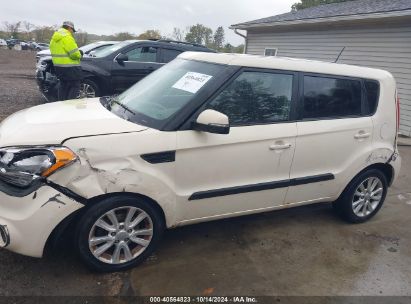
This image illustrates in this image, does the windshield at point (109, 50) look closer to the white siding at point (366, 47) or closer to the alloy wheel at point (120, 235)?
the white siding at point (366, 47)

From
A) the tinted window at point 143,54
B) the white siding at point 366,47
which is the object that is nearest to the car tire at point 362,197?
the white siding at point 366,47

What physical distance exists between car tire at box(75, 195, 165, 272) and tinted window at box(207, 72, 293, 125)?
3.29 feet

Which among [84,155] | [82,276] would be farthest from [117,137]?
[82,276]

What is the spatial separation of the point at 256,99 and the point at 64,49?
501 cm

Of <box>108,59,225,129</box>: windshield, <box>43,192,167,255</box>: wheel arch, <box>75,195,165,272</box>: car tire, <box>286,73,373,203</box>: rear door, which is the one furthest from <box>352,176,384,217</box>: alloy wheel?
<box>43,192,167,255</box>: wheel arch

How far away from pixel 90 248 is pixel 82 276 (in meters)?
0.26

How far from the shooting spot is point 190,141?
2.82 metres

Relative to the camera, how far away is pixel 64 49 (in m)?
6.87

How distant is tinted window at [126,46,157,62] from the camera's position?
862cm

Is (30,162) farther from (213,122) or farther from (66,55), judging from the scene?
(66,55)

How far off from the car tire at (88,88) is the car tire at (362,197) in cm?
601

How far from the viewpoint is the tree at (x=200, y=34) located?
188 feet

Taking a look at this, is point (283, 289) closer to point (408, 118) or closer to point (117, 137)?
point (117, 137)

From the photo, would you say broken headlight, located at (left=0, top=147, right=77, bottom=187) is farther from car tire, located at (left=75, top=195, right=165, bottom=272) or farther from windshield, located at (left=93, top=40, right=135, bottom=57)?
windshield, located at (left=93, top=40, right=135, bottom=57)
